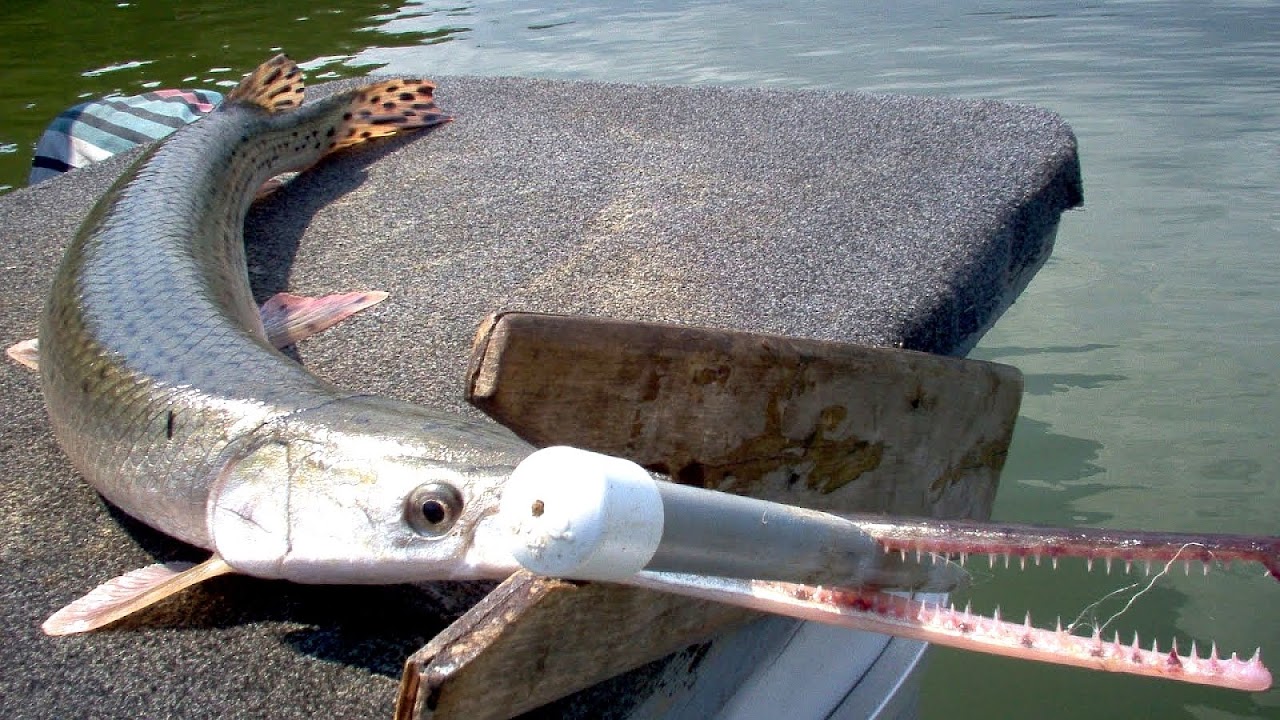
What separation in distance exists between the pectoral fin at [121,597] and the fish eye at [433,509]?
413mm

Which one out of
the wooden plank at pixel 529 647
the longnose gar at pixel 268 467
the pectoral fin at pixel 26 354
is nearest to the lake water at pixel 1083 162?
the wooden plank at pixel 529 647

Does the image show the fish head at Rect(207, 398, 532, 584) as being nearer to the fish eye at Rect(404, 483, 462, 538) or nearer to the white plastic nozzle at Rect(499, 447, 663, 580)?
the fish eye at Rect(404, 483, 462, 538)

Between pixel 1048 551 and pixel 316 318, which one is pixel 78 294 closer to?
pixel 316 318

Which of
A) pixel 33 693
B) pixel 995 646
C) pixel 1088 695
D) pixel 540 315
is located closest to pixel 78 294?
pixel 33 693

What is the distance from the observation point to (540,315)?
1759mm

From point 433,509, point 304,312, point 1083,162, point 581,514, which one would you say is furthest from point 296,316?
point 1083,162

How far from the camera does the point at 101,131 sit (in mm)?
5152

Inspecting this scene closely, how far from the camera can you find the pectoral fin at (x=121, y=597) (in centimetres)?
187

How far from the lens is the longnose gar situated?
139 cm

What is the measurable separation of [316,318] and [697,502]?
2.00 metres

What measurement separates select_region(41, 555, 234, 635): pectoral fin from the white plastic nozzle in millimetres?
997

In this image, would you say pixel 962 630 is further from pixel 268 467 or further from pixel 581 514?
pixel 268 467

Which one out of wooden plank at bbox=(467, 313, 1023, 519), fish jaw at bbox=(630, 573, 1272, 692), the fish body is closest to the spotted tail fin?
the fish body

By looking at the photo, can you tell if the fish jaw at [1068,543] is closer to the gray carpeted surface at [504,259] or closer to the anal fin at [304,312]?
the gray carpeted surface at [504,259]
